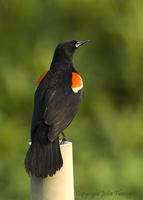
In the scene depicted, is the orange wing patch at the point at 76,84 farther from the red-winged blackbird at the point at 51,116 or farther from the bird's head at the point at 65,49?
the bird's head at the point at 65,49

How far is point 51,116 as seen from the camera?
264 centimetres

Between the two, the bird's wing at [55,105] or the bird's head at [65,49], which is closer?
the bird's wing at [55,105]

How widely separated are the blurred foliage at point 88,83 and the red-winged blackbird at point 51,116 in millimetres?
2059

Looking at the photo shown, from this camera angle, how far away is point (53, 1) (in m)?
6.11

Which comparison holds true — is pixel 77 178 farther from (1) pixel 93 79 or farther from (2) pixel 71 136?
(1) pixel 93 79

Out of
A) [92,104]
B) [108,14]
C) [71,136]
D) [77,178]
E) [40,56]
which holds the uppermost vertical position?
[108,14]

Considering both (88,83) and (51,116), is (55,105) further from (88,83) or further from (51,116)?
(88,83)

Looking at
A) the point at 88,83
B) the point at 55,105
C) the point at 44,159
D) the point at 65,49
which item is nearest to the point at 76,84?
the point at 55,105

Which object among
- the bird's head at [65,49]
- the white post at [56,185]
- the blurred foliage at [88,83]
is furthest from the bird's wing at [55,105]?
the blurred foliage at [88,83]

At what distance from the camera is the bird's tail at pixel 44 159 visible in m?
2.47

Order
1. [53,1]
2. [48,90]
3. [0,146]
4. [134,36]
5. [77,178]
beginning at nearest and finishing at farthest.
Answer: [48,90], [77,178], [0,146], [134,36], [53,1]

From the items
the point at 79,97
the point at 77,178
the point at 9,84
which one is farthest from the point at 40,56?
the point at 79,97

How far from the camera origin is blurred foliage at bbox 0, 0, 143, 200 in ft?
16.4

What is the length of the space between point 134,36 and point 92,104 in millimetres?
1005
